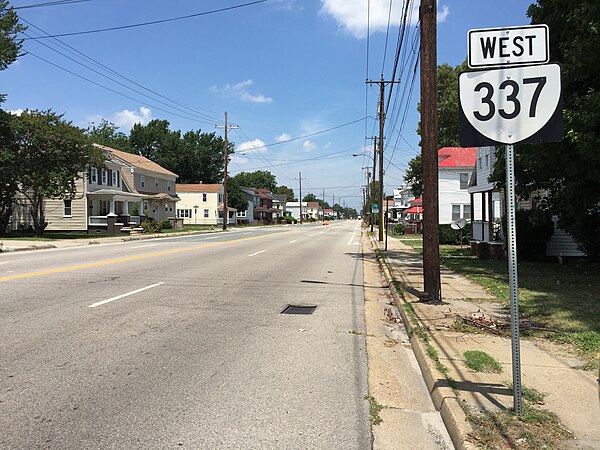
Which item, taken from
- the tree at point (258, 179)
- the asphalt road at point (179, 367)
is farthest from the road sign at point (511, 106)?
the tree at point (258, 179)

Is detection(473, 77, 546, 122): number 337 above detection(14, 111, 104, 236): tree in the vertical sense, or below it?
below

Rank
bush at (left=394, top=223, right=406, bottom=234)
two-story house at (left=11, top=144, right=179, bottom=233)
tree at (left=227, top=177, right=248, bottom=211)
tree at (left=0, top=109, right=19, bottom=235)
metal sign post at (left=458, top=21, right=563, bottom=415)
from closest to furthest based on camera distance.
Result: metal sign post at (left=458, top=21, right=563, bottom=415) < tree at (left=0, top=109, right=19, bottom=235) < two-story house at (left=11, top=144, right=179, bottom=233) < bush at (left=394, top=223, right=406, bottom=234) < tree at (left=227, top=177, right=248, bottom=211)

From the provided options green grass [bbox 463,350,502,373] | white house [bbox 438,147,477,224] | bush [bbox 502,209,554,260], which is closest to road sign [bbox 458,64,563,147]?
green grass [bbox 463,350,502,373]

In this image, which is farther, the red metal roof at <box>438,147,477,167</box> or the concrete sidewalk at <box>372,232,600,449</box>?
the red metal roof at <box>438,147,477,167</box>

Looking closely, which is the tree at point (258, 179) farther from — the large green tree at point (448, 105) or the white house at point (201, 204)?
→ the large green tree at point (448, 105)

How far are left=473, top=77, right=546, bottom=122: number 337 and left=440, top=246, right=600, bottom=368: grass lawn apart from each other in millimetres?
3037

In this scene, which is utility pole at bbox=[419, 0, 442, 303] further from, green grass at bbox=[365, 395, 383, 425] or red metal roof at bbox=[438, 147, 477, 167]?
red metal roof at bbox=[438, 147, 477, 167]

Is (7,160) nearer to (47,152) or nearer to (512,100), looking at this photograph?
(47,152)

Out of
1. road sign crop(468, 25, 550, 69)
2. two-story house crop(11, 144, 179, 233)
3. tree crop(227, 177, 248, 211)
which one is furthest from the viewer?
tree crop(227, 177, 248, 211)

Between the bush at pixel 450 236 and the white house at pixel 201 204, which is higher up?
the white house at pixel 201 204

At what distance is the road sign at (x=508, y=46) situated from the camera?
3.99 m

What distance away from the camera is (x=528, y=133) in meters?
3.88

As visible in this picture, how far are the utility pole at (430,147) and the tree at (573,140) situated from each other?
7.38ft

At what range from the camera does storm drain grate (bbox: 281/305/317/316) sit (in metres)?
8.53
